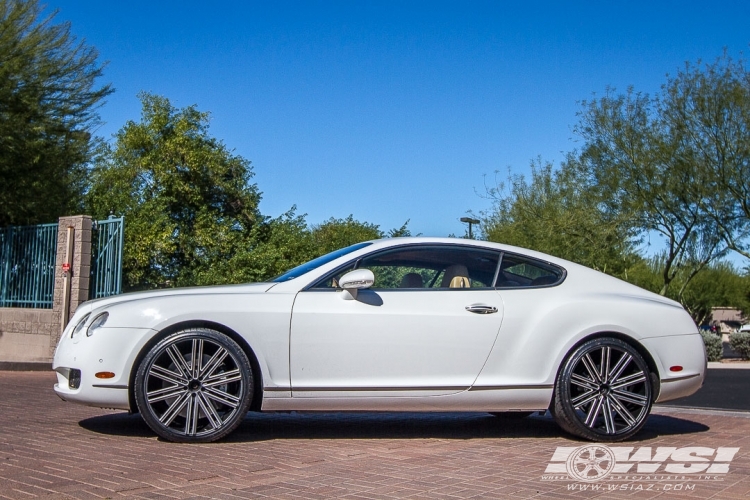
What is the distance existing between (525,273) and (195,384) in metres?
2.57

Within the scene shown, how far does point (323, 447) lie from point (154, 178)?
24293 millimetres

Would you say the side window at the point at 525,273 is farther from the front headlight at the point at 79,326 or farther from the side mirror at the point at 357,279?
the front headlight at the point at 79,326

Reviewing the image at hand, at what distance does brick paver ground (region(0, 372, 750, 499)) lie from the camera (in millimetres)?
4418

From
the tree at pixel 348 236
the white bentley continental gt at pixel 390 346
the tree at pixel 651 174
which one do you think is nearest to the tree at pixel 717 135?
the tree at pixel 651 174

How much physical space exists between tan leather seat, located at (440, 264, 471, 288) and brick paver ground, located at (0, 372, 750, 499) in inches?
44.5

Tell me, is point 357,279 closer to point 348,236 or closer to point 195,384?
point 195,384

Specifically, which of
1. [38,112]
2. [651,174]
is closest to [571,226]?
[651,174]

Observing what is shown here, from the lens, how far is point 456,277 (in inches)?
249

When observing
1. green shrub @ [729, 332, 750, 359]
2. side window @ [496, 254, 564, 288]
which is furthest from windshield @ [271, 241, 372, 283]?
green shrub @ [729, 332, 750, 359]

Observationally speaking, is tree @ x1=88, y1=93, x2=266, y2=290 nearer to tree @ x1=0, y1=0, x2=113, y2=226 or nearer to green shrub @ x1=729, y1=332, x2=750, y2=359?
tree @ x1=0, y1=0, x2=113, y2=226

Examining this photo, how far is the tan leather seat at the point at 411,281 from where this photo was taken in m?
6.25

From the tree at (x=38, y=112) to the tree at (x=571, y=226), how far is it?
17.4m

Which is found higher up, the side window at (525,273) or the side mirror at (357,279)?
the side window at (525,273)

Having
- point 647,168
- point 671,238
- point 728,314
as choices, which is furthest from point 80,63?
point 728,314
